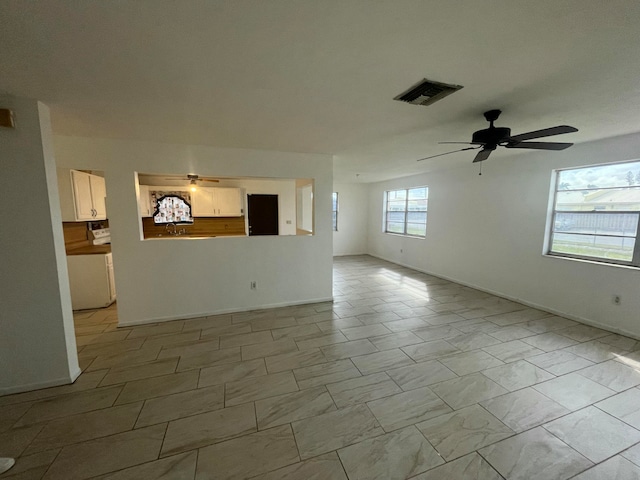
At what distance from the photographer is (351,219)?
8.50 meters

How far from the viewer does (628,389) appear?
221 cm

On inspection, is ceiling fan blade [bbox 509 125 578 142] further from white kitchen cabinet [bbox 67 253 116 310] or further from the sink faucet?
the sink faucet

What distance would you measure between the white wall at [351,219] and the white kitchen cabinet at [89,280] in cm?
587

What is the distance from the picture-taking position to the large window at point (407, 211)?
657cm

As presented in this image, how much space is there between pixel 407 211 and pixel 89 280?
7.01 m

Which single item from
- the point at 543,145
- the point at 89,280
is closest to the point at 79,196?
the point at 89,280

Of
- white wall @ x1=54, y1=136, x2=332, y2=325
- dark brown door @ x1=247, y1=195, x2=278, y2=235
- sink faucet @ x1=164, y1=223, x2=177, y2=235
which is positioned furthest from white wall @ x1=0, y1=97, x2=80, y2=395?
dark brown door @ x1=247, y1=195, x2=278, y2=235

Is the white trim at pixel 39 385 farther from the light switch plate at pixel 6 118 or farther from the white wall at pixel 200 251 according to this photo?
the light switch plate at pixel 6 118

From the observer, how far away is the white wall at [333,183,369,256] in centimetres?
831

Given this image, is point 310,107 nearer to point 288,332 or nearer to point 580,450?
point 288,332

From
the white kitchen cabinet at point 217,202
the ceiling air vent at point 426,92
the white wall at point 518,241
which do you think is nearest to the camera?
the ceiling air vent at point 426,92

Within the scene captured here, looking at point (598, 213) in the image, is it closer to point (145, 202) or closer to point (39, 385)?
point (39, 385)

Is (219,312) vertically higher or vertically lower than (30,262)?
lower

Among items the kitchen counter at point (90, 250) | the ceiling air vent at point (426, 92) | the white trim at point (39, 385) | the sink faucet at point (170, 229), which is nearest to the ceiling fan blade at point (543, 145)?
the ceiling air vent at point (426, 92)
